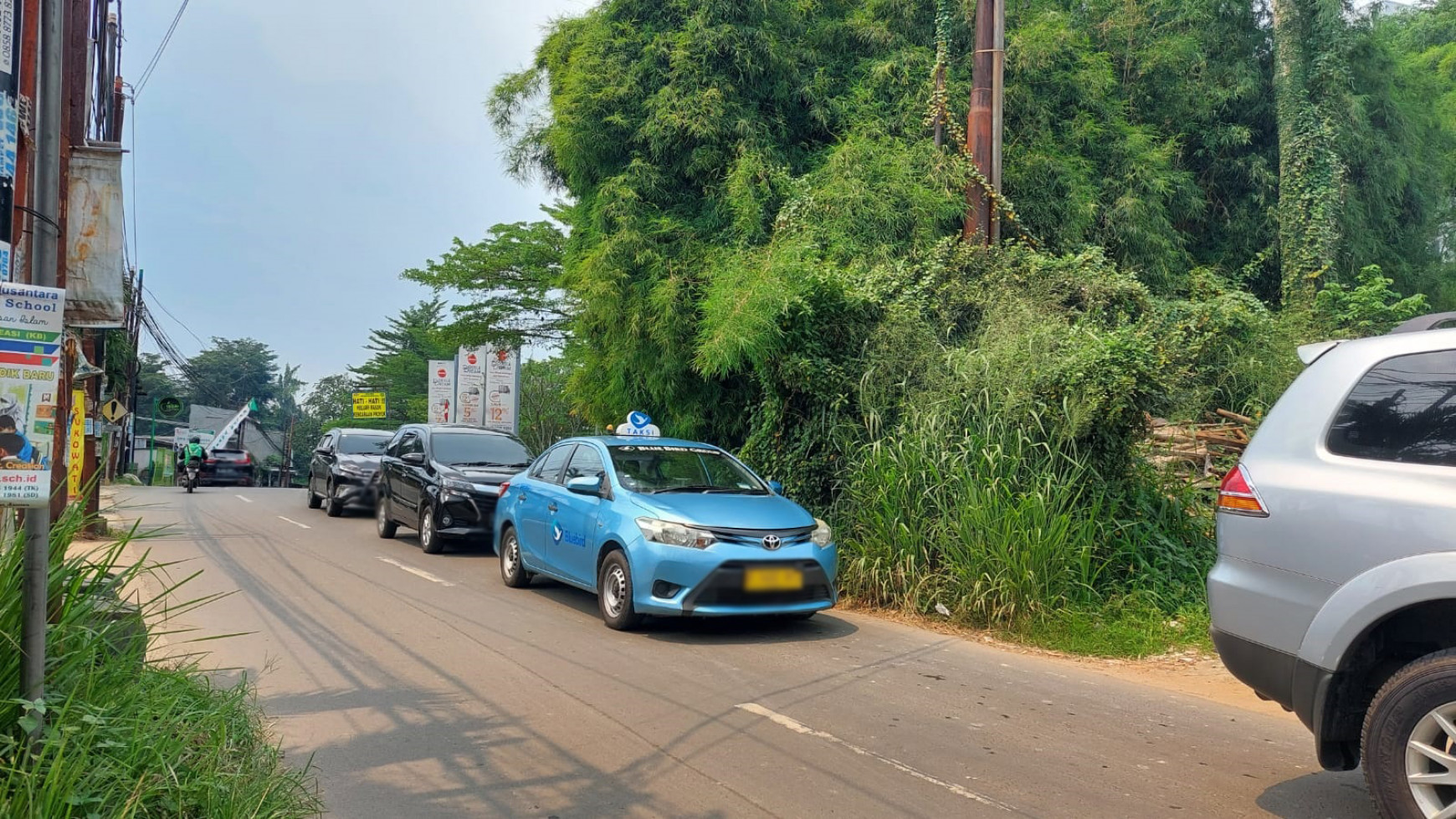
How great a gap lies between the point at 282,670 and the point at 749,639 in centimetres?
339

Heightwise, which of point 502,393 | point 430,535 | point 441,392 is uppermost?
point 441,392

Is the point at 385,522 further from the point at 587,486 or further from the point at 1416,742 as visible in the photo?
the point at 1416,742

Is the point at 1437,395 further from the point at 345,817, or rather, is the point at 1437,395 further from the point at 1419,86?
the point at 1419,86

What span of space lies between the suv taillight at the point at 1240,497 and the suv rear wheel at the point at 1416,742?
79 centimetres

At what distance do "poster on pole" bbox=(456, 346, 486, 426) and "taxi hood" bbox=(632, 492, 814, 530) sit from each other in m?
18.2

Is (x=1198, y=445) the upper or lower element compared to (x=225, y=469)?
upper

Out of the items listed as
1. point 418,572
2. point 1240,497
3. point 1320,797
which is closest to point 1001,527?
point 1320,797

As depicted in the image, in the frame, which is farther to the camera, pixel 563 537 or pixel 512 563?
pixel 512 563

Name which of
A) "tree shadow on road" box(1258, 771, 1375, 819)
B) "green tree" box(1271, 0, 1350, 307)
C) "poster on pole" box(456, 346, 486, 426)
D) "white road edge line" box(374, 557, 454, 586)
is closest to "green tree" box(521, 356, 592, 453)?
"poster on pole" box(456, 346, 486, 426)

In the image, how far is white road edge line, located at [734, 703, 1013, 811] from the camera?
4.52 m

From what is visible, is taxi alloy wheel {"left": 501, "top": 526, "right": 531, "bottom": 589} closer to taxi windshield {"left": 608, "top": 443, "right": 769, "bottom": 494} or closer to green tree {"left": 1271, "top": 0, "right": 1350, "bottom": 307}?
taxi windshield {"left": 608, "top": 443, "right": 769, "bottom": 494}

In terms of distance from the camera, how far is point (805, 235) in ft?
38.7

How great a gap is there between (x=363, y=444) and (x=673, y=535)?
13907 millimetres

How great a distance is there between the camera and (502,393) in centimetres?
2442
